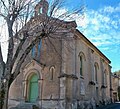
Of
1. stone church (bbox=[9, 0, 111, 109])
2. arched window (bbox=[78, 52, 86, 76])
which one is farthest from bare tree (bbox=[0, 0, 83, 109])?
arched window (bbox=[78, 52, 86, 76])

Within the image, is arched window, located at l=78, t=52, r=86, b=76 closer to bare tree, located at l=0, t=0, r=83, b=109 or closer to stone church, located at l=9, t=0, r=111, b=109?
stone church, located at l=9, t=0, r=111, b=109

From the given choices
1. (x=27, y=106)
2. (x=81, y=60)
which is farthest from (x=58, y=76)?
(x=81, y=60)

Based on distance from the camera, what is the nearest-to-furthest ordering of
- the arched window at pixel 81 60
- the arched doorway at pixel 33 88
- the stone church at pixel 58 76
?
the stone church at pixel 58 76
the arched doorway at pixel 33 88
the arched window at pixel 81 60

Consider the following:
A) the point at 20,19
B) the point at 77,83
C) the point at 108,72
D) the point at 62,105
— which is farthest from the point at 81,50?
the point at 108,72

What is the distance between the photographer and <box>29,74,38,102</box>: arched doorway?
808 inches

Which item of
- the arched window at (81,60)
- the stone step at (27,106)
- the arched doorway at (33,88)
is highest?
the arched window at (81,60)

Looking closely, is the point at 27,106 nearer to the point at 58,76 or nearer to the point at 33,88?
the point at 33,88

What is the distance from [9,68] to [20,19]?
3.43 meters

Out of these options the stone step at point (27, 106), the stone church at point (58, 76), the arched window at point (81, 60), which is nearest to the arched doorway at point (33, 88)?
the stone church at point (58, 76)

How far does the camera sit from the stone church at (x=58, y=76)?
1866 centimetres

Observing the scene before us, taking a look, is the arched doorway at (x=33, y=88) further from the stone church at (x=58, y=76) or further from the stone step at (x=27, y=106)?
the stone step at (x=27, y=106)

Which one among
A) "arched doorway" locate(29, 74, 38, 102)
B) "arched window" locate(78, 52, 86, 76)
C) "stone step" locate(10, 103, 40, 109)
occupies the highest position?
"arched window" locate(78, 52, 86, 76)

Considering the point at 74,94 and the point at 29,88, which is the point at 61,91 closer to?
the point at 74,94

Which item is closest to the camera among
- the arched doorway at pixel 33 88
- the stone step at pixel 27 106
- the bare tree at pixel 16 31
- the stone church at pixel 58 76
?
the bare tree at pixel 16 31
